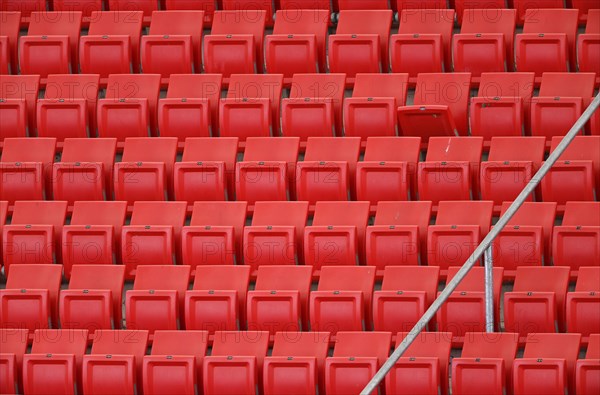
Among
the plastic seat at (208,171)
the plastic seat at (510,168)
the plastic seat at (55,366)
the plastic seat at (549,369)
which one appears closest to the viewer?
the plastic seat at (549,369)

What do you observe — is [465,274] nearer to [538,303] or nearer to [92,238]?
[538,303]

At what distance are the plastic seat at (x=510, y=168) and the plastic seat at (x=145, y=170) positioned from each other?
866 millimetres

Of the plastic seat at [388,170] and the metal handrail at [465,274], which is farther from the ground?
the plastic seat at [388,170]

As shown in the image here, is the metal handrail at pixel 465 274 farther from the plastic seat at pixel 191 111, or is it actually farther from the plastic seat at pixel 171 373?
the plastic seat at pixel 191 111

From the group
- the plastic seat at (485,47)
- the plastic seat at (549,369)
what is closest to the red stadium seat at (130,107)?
the plastic seat at (485,47)

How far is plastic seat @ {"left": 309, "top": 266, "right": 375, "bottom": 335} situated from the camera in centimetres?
359

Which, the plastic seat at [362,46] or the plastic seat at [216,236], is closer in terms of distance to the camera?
the plastic seat at [216,236]

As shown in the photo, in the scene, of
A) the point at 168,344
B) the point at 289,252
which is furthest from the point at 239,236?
the point at 168,344

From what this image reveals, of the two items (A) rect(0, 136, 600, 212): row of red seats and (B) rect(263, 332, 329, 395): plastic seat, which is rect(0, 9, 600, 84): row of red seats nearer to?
(A) rect(0, 136, 600, 212): row of red seats

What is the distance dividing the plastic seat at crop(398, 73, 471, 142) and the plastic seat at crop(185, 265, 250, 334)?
2.22 ft

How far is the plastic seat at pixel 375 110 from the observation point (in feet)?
13.4

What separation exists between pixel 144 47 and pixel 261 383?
1310 mm

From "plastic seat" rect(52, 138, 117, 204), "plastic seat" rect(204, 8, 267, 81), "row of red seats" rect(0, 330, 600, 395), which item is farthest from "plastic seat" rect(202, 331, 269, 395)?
"plastic seat" rect(204, 8, 267, 81)

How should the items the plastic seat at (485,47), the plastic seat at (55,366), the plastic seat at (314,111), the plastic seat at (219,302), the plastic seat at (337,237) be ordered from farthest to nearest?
1. the plastic seat at (485,47)
2. the plastic seat at (314,111)
3. the plastic seat at (337,237)
4. the plastic seat at (219,302)
5. the plastic seat at (55,366)
